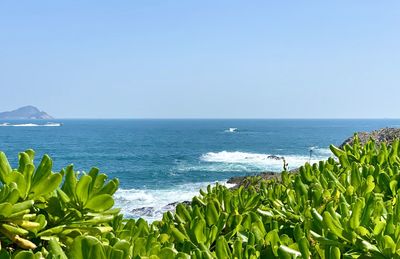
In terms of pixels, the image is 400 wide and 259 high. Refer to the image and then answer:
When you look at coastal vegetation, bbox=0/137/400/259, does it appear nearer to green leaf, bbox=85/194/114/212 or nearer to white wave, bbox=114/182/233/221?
green leaf, bbox=85/194/114/212

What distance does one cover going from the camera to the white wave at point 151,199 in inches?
1024

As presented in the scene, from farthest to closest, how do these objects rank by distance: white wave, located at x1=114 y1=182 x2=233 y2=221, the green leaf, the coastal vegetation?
white wave, located at x1=114 y1=182 x2=233 y2=221
the green leaf
the coastal vegetation

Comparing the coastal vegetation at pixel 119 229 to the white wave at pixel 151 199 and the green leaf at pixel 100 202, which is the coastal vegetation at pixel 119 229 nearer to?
the green leaf at pixel 100 202

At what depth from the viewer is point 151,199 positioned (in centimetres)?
3192

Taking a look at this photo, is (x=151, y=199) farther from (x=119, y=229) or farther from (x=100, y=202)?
(x=100, y=202)

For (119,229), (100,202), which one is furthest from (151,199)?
(100,202)

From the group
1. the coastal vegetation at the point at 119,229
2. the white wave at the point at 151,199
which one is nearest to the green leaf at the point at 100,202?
the coastal vegetation at the point at 119,229

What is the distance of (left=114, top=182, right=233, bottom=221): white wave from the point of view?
85.3 ft

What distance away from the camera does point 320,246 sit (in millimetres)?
1851

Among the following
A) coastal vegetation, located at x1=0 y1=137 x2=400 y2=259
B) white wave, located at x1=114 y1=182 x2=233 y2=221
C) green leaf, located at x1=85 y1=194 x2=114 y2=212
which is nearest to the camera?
coastal vegetation, located at x1=0 y1=137 x2=400 y2=259

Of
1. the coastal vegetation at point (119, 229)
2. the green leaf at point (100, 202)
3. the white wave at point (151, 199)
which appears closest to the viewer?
the coastal vegetation at point (119, 229)

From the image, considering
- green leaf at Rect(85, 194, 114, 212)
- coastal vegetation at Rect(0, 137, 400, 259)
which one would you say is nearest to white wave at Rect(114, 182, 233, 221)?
coastal vegetation at Rect(0, 137, 400, 259)

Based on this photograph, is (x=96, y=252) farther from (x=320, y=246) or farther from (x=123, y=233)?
(x=320, y=246)

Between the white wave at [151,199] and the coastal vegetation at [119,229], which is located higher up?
the coastal vegetation at [119,229]
